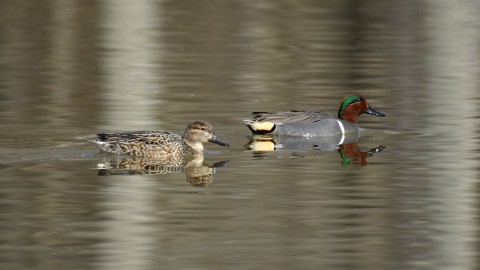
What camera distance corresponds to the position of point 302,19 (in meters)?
28.7

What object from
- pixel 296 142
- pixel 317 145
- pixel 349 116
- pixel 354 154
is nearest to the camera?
pixel 354 154

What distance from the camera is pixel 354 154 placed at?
13406 mm

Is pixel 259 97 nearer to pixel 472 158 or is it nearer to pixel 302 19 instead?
pixel 472 158

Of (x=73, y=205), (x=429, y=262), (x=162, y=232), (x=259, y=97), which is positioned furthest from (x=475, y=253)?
(x=259, y=97)

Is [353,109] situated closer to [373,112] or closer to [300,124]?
[373,112]

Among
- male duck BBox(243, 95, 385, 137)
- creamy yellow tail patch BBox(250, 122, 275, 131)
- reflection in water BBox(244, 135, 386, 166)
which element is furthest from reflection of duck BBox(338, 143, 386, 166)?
creamy yellow tail patch BBox(250, 122, 275, 131)

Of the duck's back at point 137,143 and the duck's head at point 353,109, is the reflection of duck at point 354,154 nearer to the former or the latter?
the duck's head at point 353,109

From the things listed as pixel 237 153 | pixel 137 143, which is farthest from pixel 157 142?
pixel 237 153

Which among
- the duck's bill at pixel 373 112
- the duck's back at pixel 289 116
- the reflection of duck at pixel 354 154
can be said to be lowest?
the reflection of duck at pixel 354 154

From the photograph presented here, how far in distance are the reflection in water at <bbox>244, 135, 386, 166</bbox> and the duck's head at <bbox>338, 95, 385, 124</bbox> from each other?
459 mm

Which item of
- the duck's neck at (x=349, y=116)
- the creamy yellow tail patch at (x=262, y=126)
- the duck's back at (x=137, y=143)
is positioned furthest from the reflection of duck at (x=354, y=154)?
the duck's back at (x=137, y=143)

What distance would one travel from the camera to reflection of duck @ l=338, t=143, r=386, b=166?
12727 millimetres

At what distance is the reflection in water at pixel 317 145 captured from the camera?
1325 centimetres

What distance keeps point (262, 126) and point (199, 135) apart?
1.59 m
